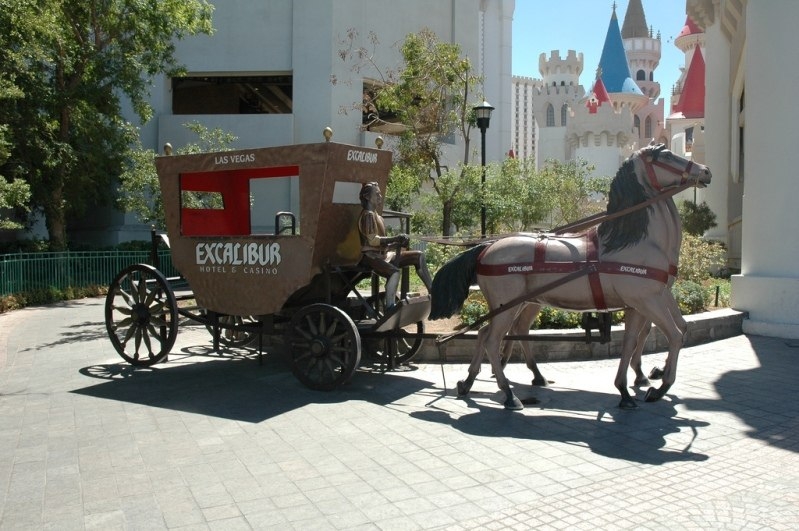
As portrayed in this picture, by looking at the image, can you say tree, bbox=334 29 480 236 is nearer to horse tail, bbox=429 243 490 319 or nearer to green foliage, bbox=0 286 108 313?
green foliage, bbox=0 286 108 313

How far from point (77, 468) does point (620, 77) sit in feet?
226

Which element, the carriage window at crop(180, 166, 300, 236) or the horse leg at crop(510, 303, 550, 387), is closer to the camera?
the horse leg at crop(510, 303, 550, 387)

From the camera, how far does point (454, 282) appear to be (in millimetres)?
7344

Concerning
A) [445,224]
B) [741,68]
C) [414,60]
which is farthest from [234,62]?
[741,68]

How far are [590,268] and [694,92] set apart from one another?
44.9 meters

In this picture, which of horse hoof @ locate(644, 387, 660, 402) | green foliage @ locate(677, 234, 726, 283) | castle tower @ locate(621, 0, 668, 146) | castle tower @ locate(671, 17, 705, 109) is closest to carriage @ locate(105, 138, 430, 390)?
horse hoof @ locate(644, 387, 660, 402)

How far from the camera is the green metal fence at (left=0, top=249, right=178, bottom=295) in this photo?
1627 cm

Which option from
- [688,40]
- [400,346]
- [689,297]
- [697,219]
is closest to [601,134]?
[688,40]

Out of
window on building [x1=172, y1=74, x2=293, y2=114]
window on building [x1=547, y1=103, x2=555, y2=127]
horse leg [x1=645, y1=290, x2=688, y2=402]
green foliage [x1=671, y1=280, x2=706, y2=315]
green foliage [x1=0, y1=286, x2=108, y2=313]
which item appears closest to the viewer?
horse leg [x1=645, y1=290, x2=688, y2=402]

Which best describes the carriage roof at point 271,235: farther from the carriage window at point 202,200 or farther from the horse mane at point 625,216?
the carriage window at point 202,200

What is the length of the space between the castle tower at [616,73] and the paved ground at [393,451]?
204 ft

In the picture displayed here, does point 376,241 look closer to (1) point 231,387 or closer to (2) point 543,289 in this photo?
(2) point 543,289

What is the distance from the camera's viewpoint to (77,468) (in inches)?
206

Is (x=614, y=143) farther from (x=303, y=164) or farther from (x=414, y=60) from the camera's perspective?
(x=303, y=164)
